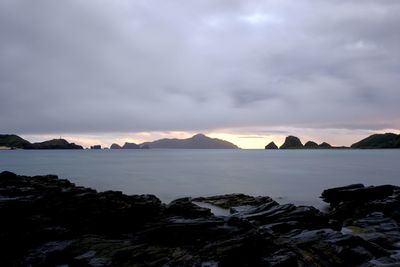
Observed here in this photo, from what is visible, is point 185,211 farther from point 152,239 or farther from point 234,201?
point 234,201

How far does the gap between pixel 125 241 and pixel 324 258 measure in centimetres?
1039

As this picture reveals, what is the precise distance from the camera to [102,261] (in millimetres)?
17312

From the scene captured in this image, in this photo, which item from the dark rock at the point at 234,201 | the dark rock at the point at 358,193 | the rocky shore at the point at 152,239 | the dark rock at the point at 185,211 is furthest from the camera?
the dark rock at the point at 234,201

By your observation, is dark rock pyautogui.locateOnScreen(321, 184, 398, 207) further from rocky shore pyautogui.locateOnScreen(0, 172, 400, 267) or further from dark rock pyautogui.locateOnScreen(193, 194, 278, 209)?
rocky shore pyautogui.locateOnScreen(0, 172, 400, 267)

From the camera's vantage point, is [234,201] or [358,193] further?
[234,201]

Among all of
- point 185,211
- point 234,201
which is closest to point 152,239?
point 185,211

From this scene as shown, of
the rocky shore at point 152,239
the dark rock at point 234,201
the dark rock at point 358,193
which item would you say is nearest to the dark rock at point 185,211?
the rocky shore at point 152,239

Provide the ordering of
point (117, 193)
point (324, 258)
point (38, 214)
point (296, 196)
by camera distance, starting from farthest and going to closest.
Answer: point (296, 196) → point (117, 193) → point (38, 214) → point (324, 258)

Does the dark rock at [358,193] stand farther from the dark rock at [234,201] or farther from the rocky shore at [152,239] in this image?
the rocky shore at [152,239]

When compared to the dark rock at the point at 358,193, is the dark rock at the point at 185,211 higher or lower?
higher

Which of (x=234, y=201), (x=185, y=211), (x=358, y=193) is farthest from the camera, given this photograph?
(x=234, y=201)

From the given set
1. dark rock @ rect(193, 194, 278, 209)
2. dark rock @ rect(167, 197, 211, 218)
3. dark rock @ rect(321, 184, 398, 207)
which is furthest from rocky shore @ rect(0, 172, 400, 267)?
dark rock @ rect(193, 194, 278, 209)

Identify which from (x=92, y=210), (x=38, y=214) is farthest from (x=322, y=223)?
(x=38, y=214)

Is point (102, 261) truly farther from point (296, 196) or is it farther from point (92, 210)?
point (296, 196)
